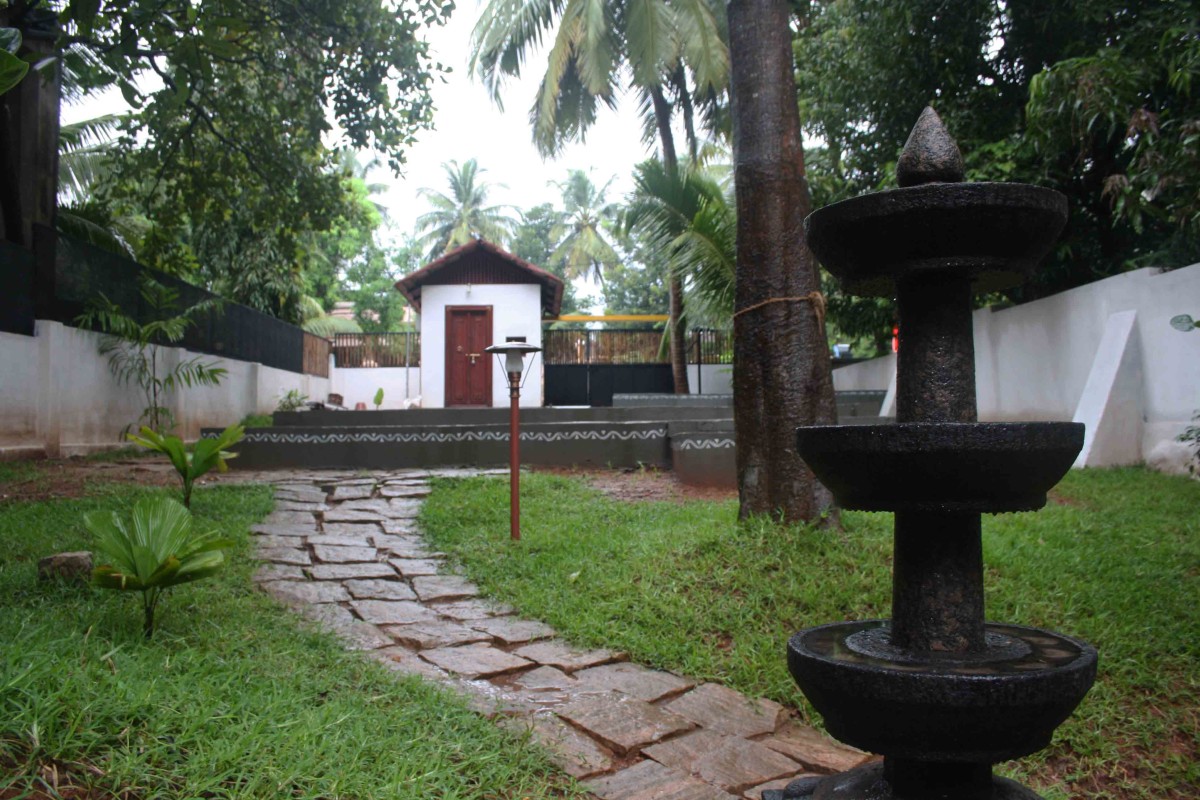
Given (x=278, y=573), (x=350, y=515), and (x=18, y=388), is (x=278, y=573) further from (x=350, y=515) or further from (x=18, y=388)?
(x=18, y=388)

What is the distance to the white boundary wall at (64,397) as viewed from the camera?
28.5 feet

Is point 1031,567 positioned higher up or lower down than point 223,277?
lower down

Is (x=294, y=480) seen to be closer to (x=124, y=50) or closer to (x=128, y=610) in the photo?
(x=124, y=50)

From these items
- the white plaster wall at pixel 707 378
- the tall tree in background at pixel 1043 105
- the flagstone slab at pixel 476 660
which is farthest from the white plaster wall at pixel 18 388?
the white plaster wall at pixel 707 378

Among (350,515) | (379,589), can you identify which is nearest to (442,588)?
(379,589)

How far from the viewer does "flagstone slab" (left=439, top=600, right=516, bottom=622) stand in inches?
181

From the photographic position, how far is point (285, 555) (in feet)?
18.5

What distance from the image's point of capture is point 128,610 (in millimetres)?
3656

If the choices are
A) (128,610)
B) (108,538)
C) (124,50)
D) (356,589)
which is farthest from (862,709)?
(124,50)

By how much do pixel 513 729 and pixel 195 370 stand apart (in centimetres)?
996

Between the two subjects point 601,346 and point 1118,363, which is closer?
point 1118,363

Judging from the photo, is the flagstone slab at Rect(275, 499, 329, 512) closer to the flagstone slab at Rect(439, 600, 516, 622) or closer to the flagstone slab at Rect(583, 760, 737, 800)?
the flagstone slab at Rect(439, 600, 516, 622)

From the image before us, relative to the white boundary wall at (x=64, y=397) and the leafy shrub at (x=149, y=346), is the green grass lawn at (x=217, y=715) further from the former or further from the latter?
the leafy shrub at (x=149, y=346)

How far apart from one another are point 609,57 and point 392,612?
13.2 meters
